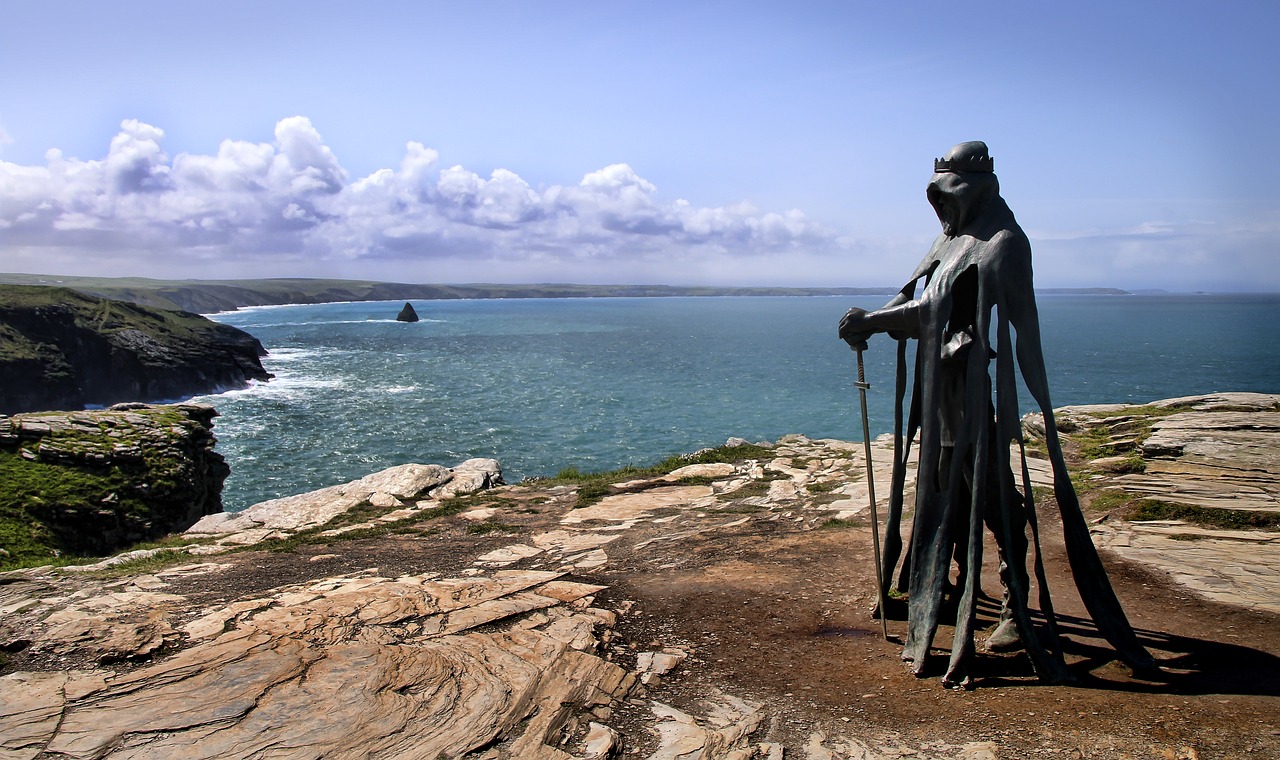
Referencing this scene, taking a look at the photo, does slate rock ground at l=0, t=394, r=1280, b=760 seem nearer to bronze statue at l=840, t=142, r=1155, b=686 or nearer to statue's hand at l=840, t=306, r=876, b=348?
bronze statue at l=840, t=142, r=1155, b=686

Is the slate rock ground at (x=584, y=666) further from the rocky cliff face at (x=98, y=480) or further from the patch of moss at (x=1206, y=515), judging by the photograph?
the rocky cliff face at (x=98, y=480)

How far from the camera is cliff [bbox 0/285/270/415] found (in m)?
49.1

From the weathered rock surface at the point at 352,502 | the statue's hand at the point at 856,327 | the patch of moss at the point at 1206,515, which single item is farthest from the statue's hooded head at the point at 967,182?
the weathered rock surface at the point at 352,502

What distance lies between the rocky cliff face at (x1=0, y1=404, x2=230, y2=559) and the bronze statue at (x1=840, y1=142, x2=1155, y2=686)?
1456 centimetres

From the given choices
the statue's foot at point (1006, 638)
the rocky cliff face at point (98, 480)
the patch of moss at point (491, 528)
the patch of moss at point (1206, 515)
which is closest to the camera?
the statue's foot at point (1006, 638)

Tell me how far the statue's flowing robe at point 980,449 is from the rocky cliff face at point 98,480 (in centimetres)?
1452

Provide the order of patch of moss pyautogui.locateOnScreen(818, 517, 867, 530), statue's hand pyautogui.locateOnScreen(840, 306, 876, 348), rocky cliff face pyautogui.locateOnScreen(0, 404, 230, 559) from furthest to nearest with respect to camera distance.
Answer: rocky cliff face pyautogui.locateOnScreen(0, 404, 230, 559) < patch of moss pyautogui.locateOnScreen(818, 517, 867, 530) < statue's hand pyautogui.locateOnScreen(840, 306, 876, 348)

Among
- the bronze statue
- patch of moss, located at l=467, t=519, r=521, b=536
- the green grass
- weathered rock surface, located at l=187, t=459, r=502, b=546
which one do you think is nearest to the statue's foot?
the bronze statue

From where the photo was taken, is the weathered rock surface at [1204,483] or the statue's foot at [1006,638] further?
the weathered rock surface at [1204,483]

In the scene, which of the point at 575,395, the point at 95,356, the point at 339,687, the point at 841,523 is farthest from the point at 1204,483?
the point at 95,356

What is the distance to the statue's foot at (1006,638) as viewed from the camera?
599cm

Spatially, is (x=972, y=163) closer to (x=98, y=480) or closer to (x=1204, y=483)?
(x=1204, y=483)

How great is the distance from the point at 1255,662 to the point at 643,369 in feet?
198

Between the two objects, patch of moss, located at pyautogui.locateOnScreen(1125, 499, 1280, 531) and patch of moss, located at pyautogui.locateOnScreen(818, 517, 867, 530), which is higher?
patch of moss, located at pyautogui.locateOnScreen(1125, 499, 1280, 531)
